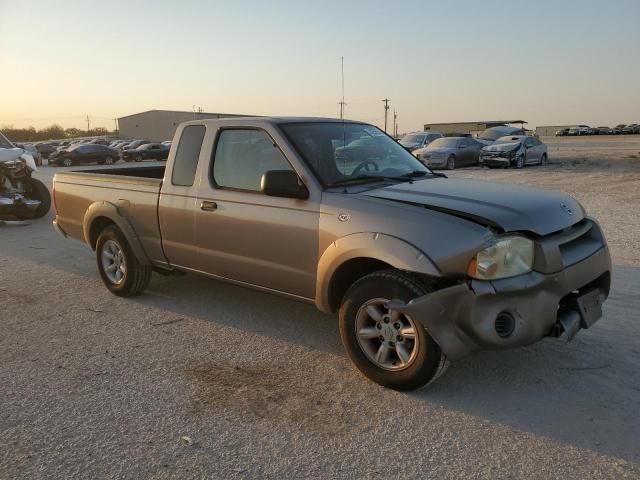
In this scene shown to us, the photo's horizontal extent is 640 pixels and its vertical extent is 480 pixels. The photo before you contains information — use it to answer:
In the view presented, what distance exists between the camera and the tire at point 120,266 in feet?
18.5

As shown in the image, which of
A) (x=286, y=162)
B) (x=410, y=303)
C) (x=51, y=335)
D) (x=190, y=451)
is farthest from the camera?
(x=51, y=335)

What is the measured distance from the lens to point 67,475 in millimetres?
2805

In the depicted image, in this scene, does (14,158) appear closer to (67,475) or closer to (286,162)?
(286,162)

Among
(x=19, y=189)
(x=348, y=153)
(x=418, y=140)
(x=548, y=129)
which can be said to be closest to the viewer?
(x=348, y=153)

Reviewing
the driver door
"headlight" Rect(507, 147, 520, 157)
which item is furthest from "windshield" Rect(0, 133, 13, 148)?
"headlight" Rect(507, 147, 520, 157)

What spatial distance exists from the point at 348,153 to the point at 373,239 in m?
1.14

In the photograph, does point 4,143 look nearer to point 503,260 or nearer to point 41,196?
point 41,196

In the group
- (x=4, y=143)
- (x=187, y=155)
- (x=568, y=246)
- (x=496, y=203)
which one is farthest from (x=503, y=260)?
(x=4, y=143)

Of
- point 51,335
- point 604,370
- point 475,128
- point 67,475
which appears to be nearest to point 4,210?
point 51,335

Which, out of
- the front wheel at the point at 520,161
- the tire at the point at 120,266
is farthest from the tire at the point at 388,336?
the front wheel at the point at 520,161

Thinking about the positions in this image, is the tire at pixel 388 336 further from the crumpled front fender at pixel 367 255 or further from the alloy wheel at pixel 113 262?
the alloy wheel at pixel 113 262

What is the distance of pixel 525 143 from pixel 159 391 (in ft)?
77.7

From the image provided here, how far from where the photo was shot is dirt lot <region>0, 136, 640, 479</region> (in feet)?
9.51

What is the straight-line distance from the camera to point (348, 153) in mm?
4492
